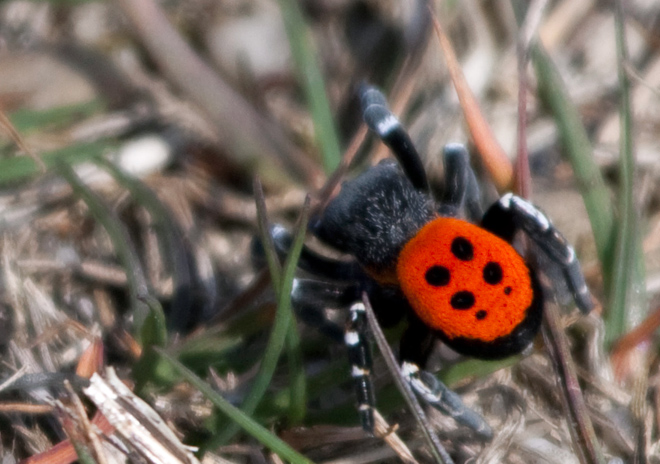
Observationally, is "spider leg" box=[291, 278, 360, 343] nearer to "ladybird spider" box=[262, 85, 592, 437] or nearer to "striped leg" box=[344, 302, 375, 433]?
"ladybird spider" box=[262, 85, 592, 437]

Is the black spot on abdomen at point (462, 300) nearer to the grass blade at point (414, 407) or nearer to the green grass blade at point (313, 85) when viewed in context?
the grass blade at point (414, 407)

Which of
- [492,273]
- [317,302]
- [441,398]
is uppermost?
[492,273]

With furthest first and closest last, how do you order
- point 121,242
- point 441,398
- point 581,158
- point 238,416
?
point 581,158 → point 121,242 → point 441,398 → point 238,416

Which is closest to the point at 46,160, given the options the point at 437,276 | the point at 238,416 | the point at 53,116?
the point at 53,116

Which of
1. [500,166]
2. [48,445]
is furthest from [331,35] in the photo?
[48,445]

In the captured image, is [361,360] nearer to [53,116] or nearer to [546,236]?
[546,236]

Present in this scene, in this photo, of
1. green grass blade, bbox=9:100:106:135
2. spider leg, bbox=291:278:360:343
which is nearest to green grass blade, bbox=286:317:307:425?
spider leg, bbox=291:278:360:343

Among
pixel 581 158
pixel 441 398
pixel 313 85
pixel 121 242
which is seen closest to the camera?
pixel 441 398

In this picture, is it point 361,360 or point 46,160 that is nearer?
point 361,360
